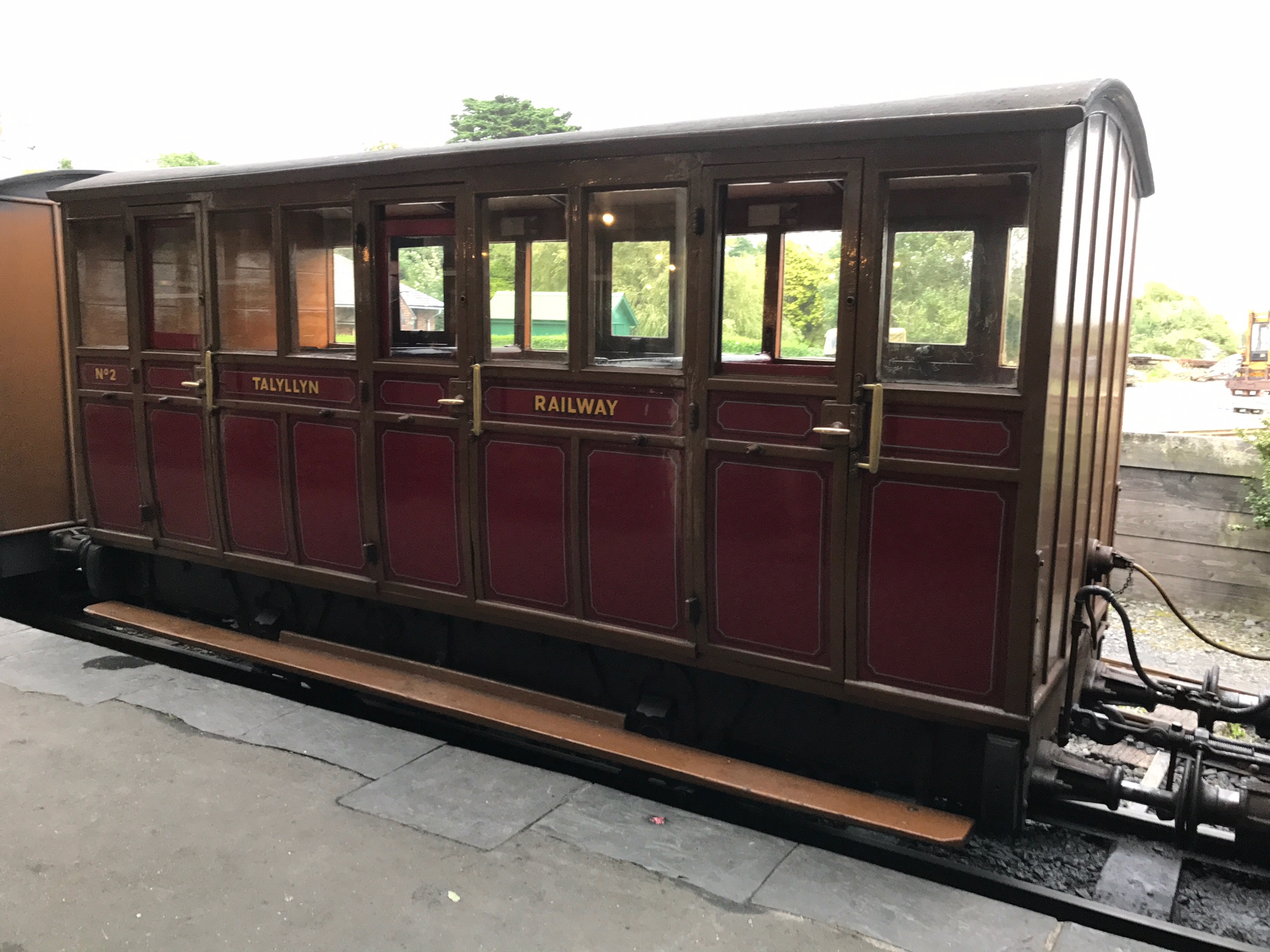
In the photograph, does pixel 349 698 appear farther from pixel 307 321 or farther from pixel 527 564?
pixel 307 321

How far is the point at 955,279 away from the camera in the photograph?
3543 mm

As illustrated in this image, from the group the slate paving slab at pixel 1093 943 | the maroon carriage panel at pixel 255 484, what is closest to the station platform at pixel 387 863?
the slate paving slab at pixel 1093 943

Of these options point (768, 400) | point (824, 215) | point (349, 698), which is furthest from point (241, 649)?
point (824, 215)

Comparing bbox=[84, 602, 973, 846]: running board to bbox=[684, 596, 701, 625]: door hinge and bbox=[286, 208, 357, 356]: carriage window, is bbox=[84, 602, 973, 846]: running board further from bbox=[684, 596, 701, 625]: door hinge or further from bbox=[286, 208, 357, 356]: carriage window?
bbox=[286, 208, 357, 356]: carriage window

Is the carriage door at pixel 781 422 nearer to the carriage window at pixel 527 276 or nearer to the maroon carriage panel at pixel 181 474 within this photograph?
the carriage window at pixel 527 276

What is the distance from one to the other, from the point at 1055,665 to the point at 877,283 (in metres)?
1.77

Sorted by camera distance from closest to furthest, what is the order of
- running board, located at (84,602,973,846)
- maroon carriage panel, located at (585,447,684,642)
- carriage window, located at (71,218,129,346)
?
running board, located at (84,602,973,846)
maroon carriage panel, located at (585,447,684,642)
carriage window, located at (71,218,129,346)

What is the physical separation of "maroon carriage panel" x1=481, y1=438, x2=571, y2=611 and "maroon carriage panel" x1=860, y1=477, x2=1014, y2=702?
143cm

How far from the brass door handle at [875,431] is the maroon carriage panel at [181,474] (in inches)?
157

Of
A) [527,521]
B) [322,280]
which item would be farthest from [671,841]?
[322,280]

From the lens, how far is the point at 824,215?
12.4 feet

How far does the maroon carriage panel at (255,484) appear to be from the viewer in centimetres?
547

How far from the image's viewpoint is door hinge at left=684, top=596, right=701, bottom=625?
410 centimetres

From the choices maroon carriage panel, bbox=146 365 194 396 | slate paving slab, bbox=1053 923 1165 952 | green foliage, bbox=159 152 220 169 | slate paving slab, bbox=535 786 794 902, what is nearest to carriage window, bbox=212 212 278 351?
maroon carriage panel, bbox=146 365 194 396
